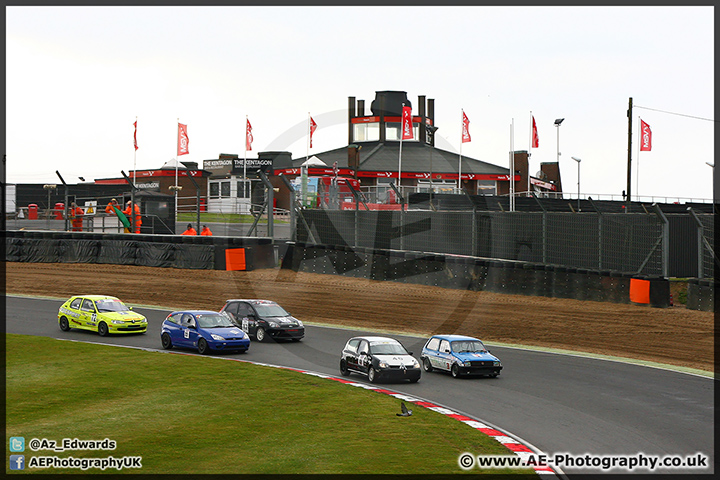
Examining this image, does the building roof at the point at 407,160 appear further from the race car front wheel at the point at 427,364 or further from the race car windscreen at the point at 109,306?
the race car front wheel at the point at 427,364

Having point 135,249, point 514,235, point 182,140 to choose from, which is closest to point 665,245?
point 514,235

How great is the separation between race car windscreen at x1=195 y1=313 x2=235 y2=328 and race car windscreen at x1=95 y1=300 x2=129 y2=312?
4.18 metres

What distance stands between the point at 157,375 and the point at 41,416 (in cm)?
430

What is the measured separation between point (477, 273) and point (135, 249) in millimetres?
17015

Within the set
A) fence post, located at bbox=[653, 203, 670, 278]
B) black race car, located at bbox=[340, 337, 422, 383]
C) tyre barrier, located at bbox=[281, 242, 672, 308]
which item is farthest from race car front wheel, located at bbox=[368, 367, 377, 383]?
fence post, located at bbox=[653, 203, 670, 278]

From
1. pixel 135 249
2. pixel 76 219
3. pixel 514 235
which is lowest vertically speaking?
pixel 135 249

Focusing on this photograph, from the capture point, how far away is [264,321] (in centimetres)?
2267

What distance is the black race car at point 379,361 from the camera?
17250mm

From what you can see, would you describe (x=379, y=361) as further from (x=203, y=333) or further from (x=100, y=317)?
(x=100, y=317)

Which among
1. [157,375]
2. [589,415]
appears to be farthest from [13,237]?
[589,415]

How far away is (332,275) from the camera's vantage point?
33.5 metres

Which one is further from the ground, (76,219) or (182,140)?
(182,140)

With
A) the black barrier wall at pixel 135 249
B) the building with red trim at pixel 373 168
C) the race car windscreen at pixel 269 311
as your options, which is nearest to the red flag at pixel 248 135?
the building with red trim at pixel 373 168
